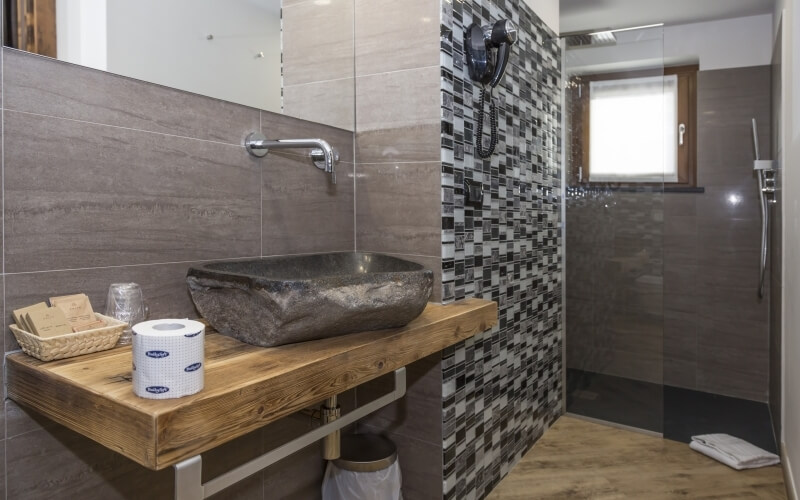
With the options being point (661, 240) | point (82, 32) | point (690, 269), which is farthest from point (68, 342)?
point (690, 269)

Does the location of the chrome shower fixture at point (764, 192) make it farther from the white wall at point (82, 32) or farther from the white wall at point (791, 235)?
the white wall at point (82, 32)

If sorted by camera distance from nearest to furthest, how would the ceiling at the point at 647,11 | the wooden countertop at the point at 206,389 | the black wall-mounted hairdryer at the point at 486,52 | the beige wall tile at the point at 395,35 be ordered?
the wooden countertop at the point at 206,389
the beige wall tile at the point at 395,35
the black wall-mounted hairdryer at the point at 486,52
the ceiling at the point at 647,11

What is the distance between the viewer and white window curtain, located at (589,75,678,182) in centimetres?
279

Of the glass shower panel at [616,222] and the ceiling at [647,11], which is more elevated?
the ceiling at [647,11]

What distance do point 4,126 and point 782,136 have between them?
9.73 feet

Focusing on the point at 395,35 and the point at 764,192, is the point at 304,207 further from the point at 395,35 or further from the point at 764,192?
the point at 764,192

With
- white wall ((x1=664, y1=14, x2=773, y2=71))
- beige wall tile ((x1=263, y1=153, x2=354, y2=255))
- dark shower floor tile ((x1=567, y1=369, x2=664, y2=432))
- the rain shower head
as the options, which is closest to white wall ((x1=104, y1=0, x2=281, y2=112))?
beige wall tile ((x1=263, y1=153, x2=354, y2=255))

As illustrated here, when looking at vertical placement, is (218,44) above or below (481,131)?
above

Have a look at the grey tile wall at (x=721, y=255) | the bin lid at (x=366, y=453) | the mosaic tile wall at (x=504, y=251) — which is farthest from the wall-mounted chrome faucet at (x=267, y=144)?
the grey tile wall at (x=721, y=255)

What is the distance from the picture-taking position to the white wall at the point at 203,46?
4.47 feet

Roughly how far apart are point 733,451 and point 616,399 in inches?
22.1

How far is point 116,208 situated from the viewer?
1.30 m

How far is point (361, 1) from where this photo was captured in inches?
79.4

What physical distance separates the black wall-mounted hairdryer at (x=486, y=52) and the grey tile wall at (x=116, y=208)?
74 cm
